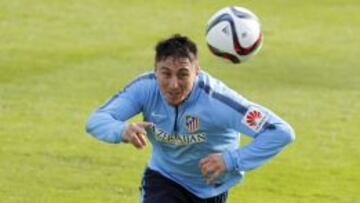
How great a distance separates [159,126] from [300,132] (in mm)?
7807

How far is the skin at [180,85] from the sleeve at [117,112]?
24 centimetres

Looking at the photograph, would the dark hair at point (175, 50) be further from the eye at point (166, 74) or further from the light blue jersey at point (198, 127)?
the light blue jersey at point (198, 127)

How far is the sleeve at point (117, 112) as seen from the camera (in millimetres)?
8883

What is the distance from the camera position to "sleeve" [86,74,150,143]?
888cm

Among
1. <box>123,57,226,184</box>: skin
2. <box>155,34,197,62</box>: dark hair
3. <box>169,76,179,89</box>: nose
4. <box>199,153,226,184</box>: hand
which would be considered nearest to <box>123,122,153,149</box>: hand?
<box>123,57,226,184</box>: skin

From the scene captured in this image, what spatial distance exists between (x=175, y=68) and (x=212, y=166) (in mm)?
834

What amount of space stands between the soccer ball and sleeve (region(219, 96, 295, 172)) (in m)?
1.53

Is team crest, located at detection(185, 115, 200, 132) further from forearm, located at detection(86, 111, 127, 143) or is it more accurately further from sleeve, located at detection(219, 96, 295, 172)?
forearm, located at detection(86, 111, 127, 143)

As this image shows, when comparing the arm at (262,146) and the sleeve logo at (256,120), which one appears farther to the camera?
the sleeve logo at (256,120)

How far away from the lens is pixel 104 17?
1135 inches

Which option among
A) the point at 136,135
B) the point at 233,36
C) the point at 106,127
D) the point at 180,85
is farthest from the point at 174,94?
the point at 233,36

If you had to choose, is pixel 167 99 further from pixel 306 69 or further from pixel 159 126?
pixel 306 69

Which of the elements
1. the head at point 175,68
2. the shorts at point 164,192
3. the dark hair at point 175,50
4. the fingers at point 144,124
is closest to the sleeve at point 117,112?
the fingers at point 144,124

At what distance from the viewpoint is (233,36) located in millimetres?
10477
